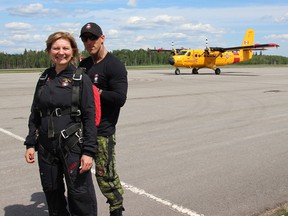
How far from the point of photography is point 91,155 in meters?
2.92

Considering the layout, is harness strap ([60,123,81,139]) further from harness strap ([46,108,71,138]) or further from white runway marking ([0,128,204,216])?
white runway marking ([0,128,204,216])

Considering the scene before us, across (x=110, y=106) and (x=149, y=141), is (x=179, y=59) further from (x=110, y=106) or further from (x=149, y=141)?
(x=110, y=106)

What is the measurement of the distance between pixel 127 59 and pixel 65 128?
11244cm

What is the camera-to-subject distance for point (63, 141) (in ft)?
9.40

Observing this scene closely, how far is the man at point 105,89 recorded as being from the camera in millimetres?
3222

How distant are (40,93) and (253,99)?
499 inches

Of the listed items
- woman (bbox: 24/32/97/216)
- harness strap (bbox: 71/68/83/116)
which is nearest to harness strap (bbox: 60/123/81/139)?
woman (bbox: 24/32/97/216)

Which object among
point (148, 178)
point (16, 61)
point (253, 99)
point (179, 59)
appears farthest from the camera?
point (16, 61)

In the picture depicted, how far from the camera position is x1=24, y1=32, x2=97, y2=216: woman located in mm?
2861

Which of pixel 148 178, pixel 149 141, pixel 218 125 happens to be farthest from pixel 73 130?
pixel 218 125

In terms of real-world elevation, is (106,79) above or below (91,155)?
above

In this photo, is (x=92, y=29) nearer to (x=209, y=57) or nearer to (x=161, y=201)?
(x=161, y=201)

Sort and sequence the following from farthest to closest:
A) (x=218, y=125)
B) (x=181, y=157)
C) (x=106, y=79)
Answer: (x=218, y=125) → (x=181, y=157) → (x=106, y=79)

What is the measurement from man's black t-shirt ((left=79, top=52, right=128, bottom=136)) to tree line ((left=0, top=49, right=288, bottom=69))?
9971cm
